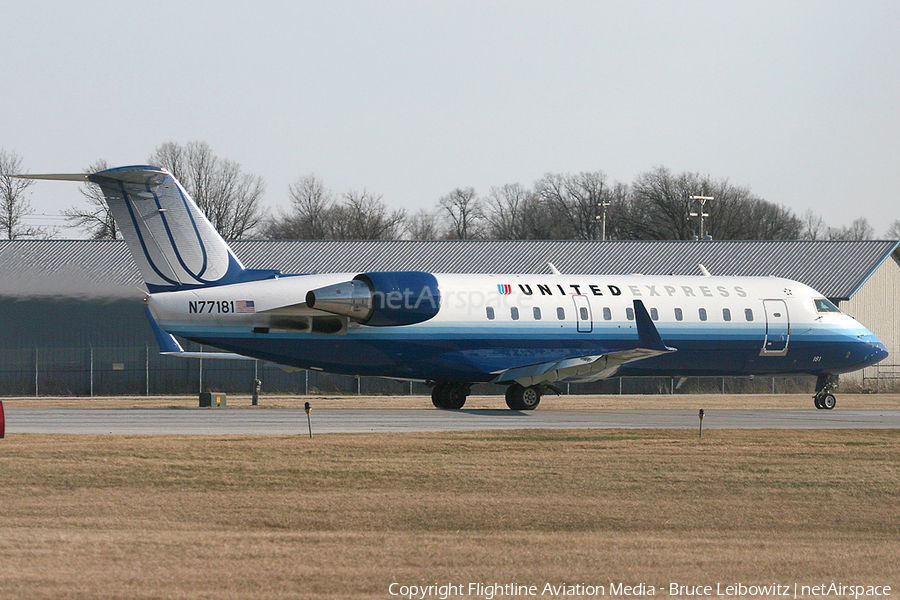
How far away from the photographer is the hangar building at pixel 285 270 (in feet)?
154

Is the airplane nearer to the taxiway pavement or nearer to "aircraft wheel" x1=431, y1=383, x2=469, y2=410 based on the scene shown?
"aircraft wheel" x1=431, y1=383, x2=469, y2=410

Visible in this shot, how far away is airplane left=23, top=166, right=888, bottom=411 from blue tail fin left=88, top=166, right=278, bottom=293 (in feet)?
0.10

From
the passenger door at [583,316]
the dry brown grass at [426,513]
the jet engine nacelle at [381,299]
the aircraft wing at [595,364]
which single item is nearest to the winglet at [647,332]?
the aircraft wing at [595,364]

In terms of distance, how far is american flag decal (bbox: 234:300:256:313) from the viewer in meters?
29.5

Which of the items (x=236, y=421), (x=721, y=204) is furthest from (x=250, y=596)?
(x=721, y=204)

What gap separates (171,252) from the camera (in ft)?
96.7

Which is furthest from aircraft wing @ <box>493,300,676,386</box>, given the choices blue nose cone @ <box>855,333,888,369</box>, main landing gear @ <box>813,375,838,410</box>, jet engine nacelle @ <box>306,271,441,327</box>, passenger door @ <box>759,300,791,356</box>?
blue nose cone @ <box>855,333,888,369</box>

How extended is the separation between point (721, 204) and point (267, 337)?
8217 centimetres

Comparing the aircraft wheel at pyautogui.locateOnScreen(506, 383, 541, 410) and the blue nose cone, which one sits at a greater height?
the blue nose cone

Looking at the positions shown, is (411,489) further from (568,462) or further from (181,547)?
(181,547)

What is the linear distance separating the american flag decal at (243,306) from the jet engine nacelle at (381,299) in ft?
4.69

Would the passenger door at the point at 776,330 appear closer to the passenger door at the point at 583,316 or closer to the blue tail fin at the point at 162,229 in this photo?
the passenger door at the point at 583,316

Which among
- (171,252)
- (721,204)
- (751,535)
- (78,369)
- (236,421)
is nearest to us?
(751,535)

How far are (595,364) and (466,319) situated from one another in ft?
11.9
